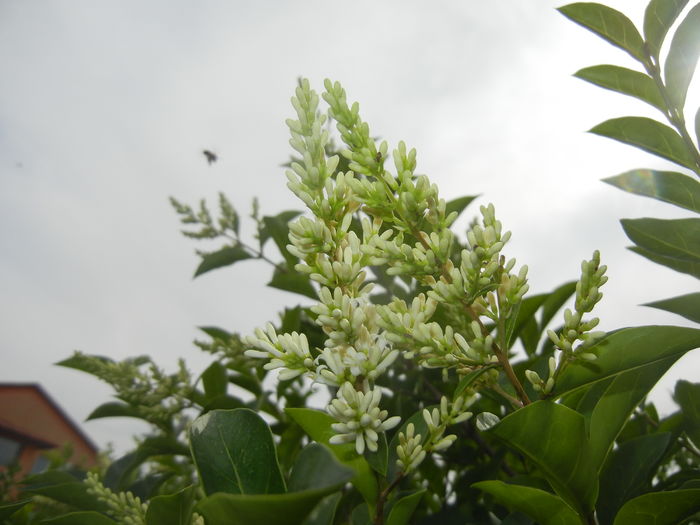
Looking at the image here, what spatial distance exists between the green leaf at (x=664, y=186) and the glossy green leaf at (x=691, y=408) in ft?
2.03

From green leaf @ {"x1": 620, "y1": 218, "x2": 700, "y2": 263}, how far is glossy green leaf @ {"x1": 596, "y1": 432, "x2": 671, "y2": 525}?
0.46 m

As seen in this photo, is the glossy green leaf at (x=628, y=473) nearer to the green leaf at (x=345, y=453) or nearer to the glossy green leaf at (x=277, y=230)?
the green leaf at (x=345, y=453)

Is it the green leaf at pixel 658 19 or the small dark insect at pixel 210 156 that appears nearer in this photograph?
the green leaf at pixel 658 19

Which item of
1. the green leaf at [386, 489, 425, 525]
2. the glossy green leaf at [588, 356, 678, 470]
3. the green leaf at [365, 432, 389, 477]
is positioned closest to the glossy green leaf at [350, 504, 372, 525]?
the green leaf at [386, 489, 425, 525]

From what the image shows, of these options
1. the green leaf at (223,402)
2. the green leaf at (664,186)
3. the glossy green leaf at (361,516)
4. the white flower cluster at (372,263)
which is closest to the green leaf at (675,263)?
the green leaf at (664,186)

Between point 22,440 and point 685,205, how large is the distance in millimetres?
23735

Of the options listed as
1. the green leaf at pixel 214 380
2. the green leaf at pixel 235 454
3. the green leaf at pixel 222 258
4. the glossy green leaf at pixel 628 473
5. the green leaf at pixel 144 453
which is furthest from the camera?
the green leaf at pixel 222 258

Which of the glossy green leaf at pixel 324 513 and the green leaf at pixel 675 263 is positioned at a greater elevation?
the green leaf at pixel 675 263

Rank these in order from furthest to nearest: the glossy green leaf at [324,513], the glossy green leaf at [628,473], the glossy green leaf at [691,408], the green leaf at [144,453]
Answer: the green leaf at [144,453]
the glossy green leaf at [691,408]
the glossy green leaf at [628,473]
the glossy green leaf at [324,513]

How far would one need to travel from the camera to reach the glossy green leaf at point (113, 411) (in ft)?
8.66

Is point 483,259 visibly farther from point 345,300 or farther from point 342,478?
point 342,478

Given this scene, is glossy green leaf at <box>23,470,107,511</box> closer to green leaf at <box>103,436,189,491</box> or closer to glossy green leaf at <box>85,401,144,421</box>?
green leaf at <box>103,436,189,491</box>

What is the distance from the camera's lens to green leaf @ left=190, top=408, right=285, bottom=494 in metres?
Answer: 1.01

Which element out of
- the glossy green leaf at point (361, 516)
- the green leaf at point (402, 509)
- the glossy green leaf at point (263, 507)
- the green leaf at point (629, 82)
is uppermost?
the green leaf at point (629, 82)
